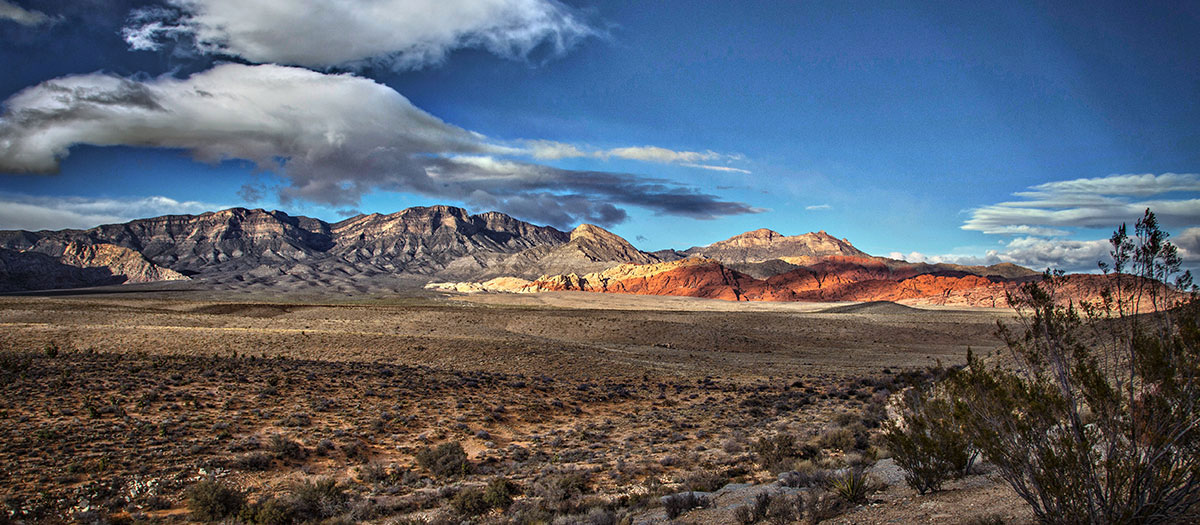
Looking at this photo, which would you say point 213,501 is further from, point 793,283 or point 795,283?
point 795,283

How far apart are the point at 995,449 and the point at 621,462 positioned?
294 inches

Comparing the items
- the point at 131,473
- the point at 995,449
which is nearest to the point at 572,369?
the point at 131,473

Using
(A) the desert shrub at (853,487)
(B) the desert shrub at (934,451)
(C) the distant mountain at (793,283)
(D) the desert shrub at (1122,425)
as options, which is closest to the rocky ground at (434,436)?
(A) the desert shrub at (853,487)

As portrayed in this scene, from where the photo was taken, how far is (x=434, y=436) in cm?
1450

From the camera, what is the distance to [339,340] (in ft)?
106

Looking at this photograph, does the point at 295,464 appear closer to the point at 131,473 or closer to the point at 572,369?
the point at 131,473

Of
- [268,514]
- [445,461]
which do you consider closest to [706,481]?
[445,461]

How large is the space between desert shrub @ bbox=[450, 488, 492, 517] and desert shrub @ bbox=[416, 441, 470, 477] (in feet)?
6.65

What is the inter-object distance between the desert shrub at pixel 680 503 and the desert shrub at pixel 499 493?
268 cm

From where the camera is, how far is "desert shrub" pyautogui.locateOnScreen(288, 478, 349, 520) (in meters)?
9.19

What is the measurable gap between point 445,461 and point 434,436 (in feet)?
8.89

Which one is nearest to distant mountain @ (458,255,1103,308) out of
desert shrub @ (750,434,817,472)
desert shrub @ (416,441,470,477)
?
desert shrub @ (750,434,817,472)

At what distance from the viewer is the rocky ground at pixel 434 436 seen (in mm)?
9094

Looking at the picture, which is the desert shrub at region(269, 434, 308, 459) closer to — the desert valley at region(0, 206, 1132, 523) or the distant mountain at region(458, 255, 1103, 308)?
the desert valley at region(0, 206, 1132, 523)
